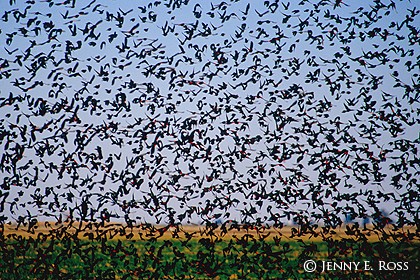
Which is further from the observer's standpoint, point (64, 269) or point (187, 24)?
point (64, 269)

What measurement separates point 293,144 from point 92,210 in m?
2.58

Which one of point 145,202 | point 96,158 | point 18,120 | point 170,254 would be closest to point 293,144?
point 145,202

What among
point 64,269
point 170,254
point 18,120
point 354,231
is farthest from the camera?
point 170,254

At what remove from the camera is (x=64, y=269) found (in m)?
7.90

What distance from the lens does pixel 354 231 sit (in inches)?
194

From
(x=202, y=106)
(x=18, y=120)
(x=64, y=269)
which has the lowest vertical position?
(x=64, y=269)

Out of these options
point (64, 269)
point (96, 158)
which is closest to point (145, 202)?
point (96, 158)

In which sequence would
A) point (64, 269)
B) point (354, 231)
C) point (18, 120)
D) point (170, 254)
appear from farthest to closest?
point (170, 254) < point (64, 269) < point (18, 120) < point (354, 231)

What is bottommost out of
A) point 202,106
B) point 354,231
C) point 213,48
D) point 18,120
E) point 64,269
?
point 64,269

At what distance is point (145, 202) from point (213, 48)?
216cm

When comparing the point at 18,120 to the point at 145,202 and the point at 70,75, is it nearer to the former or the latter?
the point at 70,75

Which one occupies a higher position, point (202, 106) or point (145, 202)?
point (202, 106)

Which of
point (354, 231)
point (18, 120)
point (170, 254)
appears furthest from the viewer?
point (170, 254)

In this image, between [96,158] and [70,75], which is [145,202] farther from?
[70,75]
